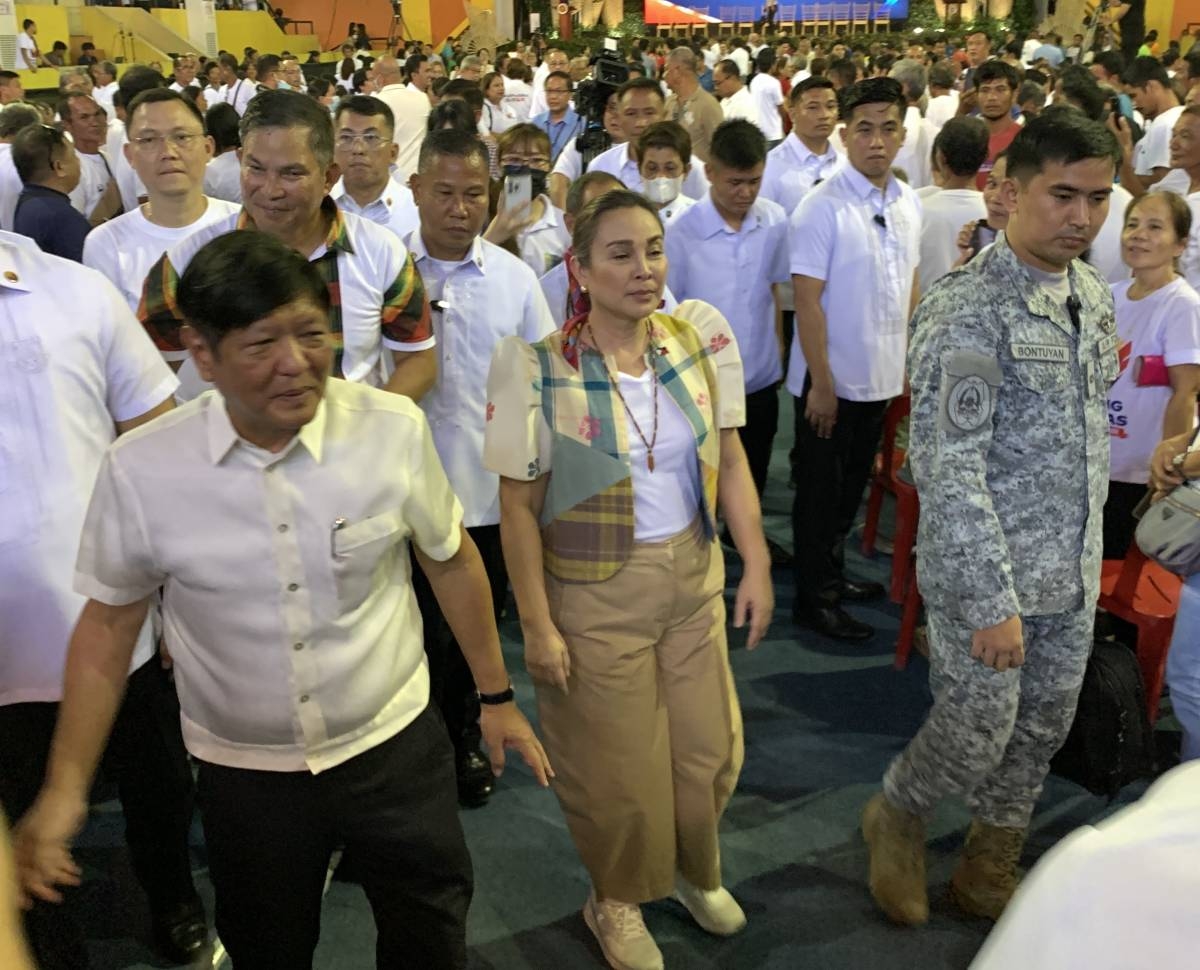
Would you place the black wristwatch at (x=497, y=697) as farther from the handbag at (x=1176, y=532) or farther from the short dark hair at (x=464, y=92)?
the short dark hair at (x=464, y=92)

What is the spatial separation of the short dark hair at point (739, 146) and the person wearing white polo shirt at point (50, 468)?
2.11 metres

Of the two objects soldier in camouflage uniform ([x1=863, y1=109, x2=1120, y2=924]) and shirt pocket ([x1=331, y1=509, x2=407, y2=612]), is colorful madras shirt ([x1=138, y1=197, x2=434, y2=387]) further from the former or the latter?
soldier in camouflage uniform ([x1=863, y1=109, x2=1120, y2=924])

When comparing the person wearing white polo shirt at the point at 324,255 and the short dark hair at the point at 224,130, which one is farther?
the short dark hair at the point at 224,130

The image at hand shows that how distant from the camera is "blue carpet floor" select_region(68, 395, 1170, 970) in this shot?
7.95ft

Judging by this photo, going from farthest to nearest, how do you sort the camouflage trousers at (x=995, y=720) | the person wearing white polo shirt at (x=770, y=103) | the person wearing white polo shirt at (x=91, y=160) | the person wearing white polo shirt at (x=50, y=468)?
the person wearing white polo shirt at (x=770, y=103) < the person wearing white polo shirt at (x=91, y=160) < the camouflage trousers at (x=995, y=720) < the person wearing white polo shirt at (x=50, y=468)

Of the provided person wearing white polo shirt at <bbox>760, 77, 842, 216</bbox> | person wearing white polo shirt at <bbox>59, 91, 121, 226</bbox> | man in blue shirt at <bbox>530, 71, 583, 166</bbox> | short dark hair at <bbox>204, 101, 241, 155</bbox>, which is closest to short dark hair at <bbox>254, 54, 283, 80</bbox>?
man in blue shirt at <bbox>530, 71, 583, 166</bbox>

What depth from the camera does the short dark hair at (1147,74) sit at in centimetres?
649

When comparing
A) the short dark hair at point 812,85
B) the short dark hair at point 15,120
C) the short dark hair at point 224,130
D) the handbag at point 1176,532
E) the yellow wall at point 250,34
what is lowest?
the handbag at point 1176,532

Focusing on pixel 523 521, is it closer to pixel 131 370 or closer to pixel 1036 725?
pixel 131 370

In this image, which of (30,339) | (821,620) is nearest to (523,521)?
(30,339)

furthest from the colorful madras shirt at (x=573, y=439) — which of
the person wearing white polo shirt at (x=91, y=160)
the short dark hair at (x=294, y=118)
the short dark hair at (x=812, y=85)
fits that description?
the person wearing white polo shirt at (x=91, y=160)

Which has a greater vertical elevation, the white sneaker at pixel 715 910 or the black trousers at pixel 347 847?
the black trousers at pixel 347 847

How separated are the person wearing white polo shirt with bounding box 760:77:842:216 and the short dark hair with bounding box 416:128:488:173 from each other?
259 cm

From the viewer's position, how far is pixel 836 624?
375 cm
